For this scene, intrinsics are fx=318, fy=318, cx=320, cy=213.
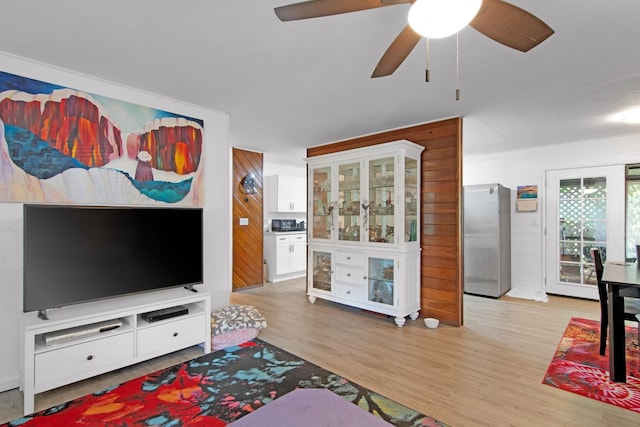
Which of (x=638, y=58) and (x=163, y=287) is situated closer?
(x=638, y=58)

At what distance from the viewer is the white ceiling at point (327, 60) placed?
1797mm

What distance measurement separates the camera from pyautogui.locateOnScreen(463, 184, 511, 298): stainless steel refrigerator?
4.74m

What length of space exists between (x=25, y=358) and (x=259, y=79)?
97.9 inches

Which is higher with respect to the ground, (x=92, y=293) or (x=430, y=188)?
(x=430, y=188)

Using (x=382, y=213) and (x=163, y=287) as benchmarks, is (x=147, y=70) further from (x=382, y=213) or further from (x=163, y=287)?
(x=382, y=213)

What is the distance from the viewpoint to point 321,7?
1275 mm

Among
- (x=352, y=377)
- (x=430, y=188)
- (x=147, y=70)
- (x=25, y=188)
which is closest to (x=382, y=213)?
(x=430, y=188)

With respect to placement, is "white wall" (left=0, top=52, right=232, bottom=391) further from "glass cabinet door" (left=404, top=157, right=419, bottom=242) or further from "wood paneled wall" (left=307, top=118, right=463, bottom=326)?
"wood paneled wall" (left=307, top=118, right=463, bottom=326)

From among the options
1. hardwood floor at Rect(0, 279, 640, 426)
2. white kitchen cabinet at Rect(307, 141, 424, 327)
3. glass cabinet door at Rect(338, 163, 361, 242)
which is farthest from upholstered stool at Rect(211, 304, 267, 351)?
glass cabinet door at Rect(338, 163, 361, 242)

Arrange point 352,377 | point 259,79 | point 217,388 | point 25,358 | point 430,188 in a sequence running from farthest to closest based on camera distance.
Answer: point 430,188 → point 259,79 → point 352,377 → point 217,388 → point 25,358

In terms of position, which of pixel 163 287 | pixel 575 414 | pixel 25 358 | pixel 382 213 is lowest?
pixel 575 414

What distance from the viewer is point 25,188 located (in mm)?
2312

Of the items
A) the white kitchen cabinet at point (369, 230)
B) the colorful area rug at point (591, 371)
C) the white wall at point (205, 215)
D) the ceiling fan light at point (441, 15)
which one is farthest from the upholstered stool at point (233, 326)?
the ceiling fan light at point (441, 15)

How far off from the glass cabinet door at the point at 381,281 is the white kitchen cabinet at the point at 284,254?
2421 mm
